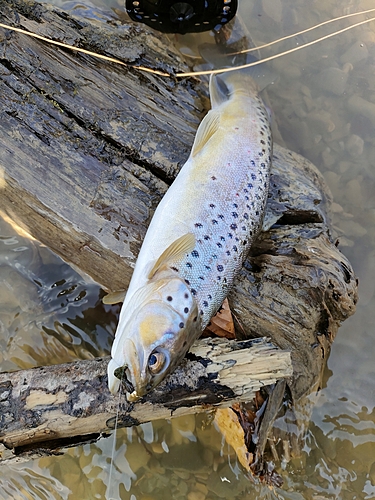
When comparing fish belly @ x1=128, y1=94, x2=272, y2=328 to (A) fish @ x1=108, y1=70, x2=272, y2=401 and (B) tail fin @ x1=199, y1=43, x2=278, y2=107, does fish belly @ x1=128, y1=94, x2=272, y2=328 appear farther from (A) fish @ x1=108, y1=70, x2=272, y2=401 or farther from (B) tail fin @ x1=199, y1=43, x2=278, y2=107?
(B) tail fin @ x1=199, y1=43, x2=278, y2=107

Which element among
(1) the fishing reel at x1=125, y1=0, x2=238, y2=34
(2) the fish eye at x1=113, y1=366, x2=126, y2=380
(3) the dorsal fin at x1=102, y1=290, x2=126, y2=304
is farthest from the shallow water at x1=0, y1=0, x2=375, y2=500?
(2) the fish eye at x1=113, y1=366, x2=126, y2=380

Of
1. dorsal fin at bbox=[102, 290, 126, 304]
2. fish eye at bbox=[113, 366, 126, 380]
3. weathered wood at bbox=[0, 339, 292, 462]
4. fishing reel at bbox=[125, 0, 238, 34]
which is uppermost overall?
fishing reel at bbox=[125, 0, 238, 34]

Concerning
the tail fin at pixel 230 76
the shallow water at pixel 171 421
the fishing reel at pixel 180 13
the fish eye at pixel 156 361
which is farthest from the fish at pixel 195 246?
the shallow water at pixel 171 421

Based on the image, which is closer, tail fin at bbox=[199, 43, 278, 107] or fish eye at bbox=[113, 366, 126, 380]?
fish eye at bbox=[113, 366, 126, 380]

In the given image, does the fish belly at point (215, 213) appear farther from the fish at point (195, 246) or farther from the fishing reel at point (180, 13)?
the fishing reel at point (180, 13)

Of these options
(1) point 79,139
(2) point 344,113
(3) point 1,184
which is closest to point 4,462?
(3) point 1,184

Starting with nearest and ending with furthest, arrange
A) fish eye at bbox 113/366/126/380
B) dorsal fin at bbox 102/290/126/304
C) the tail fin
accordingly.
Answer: fish eye at bbox 113/366/126/380 → dorsal fin at bbox 102/290/126/304 → the tail fin

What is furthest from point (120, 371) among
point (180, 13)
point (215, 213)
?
point (180, 13)

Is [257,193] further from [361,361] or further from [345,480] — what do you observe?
[345,480]
